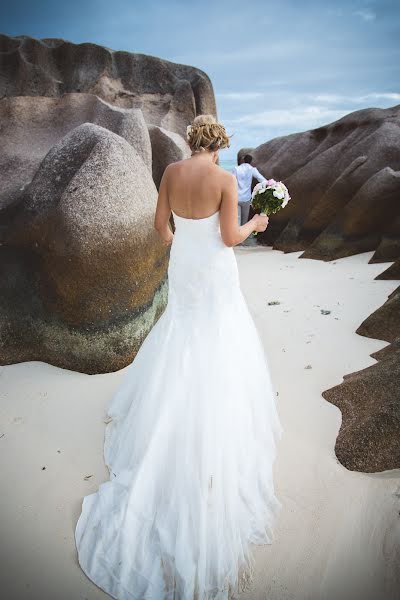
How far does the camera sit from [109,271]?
4062 mm

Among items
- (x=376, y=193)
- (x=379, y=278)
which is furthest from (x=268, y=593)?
(x=376, y=193)

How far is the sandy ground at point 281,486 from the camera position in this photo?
2.21 m

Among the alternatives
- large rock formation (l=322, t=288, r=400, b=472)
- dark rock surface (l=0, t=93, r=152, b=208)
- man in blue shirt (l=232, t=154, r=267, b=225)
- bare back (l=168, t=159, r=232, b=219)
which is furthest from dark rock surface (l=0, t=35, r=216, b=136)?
large rock formation (l=322, t=288, r=400, b=472)

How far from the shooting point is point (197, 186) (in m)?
2.42

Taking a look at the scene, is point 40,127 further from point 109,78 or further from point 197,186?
point 197,186

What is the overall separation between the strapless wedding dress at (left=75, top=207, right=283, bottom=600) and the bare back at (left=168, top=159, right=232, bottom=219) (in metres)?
0.07

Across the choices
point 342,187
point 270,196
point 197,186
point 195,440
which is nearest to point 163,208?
point 197,186

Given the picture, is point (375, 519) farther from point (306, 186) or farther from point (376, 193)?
point (306, 186)

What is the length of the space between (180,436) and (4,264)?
3.16 metres

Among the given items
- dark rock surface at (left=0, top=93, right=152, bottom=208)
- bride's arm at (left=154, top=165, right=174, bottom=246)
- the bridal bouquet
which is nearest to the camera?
bride's arm at (left=154, top=165, right=174, bottom=246)

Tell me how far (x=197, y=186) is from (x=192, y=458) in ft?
5.56

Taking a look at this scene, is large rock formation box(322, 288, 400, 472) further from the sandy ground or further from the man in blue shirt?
the man in blue shirt

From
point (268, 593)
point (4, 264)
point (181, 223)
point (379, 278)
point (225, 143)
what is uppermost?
point (225, 143)

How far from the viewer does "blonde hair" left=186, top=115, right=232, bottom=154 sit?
2.41 meters
